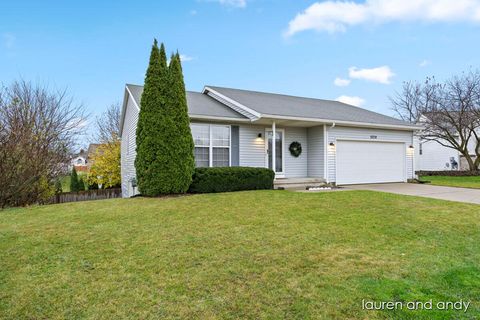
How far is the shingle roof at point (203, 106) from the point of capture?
36.2ft

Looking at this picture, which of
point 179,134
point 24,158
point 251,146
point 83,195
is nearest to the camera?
point 24,158

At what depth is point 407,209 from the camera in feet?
22.0

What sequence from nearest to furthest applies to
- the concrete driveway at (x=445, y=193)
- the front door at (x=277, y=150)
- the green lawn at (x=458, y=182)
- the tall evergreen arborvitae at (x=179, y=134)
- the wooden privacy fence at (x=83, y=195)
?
the concrete driveway at (x=445, y=193) < the tall evergreen arborvitae at (x=179, y=134) < the front door at (x=277, y=150) < the green lawn at (x=458, y=182) < the wooden privacy fence at (x=83, y=195)

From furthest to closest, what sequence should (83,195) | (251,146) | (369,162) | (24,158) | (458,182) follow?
1. (458,182)
2. (83,195)
3. (369,162)
4. (251,146)
5. (24,158)

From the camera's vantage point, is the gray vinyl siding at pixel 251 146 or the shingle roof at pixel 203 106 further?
the gray vinyl siding at pixel 251 146

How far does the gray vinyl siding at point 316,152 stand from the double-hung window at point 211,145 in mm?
3931

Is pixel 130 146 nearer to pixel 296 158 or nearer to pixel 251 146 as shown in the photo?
pixel 251 146

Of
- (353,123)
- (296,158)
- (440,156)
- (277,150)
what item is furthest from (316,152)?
(440,156)

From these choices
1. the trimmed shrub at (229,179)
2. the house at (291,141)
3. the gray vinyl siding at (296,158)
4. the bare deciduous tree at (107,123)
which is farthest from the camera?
the bare deciduous tree at (107,123)

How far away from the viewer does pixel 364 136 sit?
13.0 m

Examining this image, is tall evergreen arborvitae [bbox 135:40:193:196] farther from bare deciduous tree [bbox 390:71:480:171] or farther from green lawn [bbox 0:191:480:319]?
bare deciduous tree [bbox 390:71:480:171]

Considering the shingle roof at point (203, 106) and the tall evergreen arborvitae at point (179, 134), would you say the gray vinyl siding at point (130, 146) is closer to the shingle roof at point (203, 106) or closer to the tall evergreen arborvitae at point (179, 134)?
the shingle roof at point (203, 106)

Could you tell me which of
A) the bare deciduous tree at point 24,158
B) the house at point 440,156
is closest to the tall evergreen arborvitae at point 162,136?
the bare deciduous tree at point 24,158

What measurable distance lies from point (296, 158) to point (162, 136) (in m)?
6.21
